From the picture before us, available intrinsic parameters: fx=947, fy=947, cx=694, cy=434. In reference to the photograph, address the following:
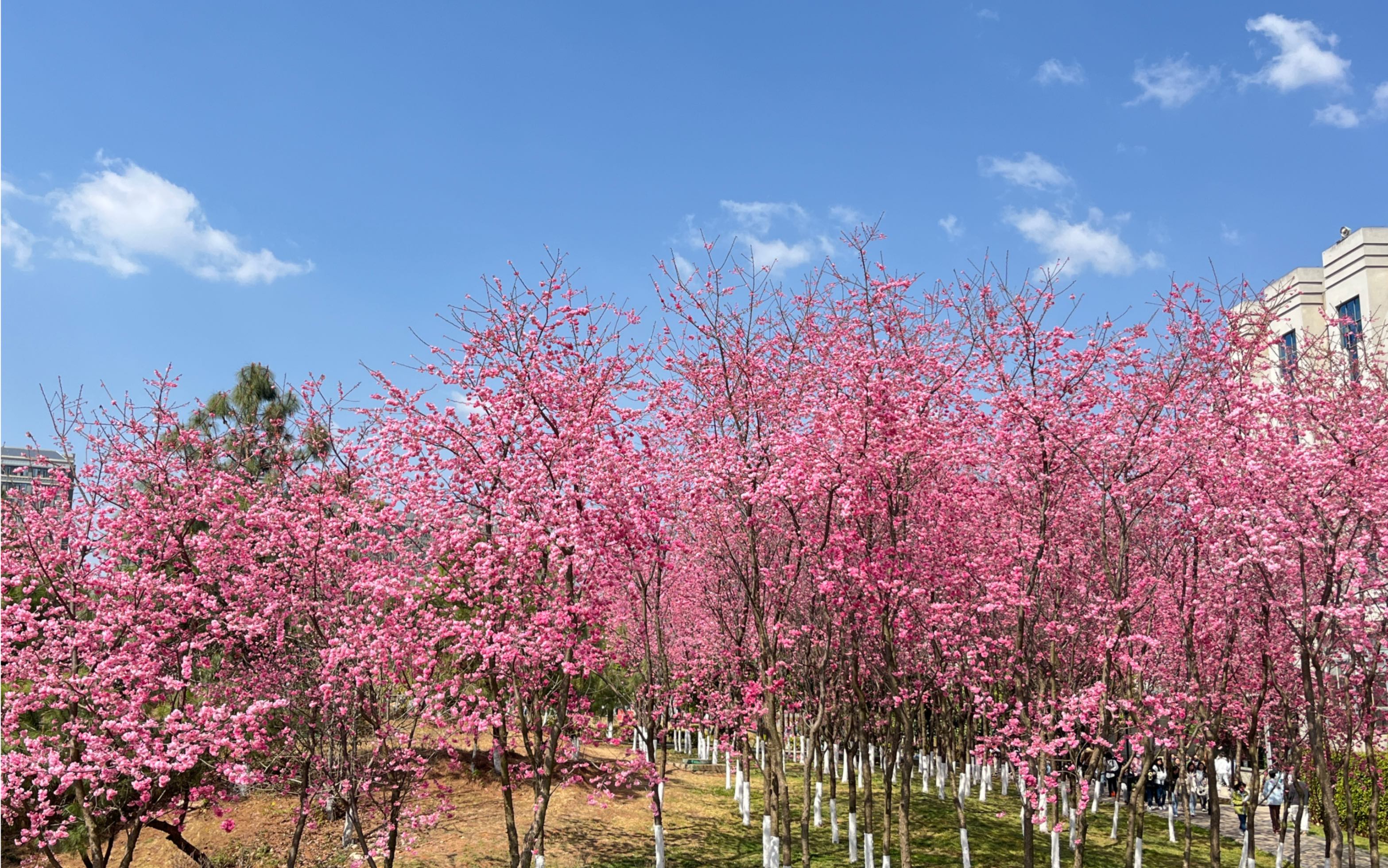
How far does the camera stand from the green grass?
19.5 meters

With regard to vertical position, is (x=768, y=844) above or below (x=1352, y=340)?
below

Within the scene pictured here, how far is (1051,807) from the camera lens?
22812mm

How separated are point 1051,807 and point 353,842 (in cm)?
1592

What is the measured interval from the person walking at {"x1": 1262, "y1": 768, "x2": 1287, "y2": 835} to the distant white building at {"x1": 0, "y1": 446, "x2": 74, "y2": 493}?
2390cm

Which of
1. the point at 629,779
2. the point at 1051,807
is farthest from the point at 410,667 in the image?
the point at 1051,807

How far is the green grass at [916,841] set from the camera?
19.5m

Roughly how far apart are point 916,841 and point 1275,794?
8.07 meters

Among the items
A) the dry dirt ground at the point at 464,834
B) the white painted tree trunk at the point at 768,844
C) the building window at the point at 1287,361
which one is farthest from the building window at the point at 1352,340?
the dry dirt ground at the point at 464,834

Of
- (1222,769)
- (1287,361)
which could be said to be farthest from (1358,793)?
(1287,361)

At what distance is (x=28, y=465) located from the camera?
634 inches

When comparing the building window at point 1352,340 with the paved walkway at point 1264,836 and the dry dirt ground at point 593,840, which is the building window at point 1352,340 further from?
the dry dirt ground at point 593,840

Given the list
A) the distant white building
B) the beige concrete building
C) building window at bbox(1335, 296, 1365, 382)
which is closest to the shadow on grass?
building window at bbox(1335, 296, 1365, 382)

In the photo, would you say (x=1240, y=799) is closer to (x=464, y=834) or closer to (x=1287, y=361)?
(x=1287, y=361)

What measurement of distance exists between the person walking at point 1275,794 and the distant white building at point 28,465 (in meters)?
23.9
